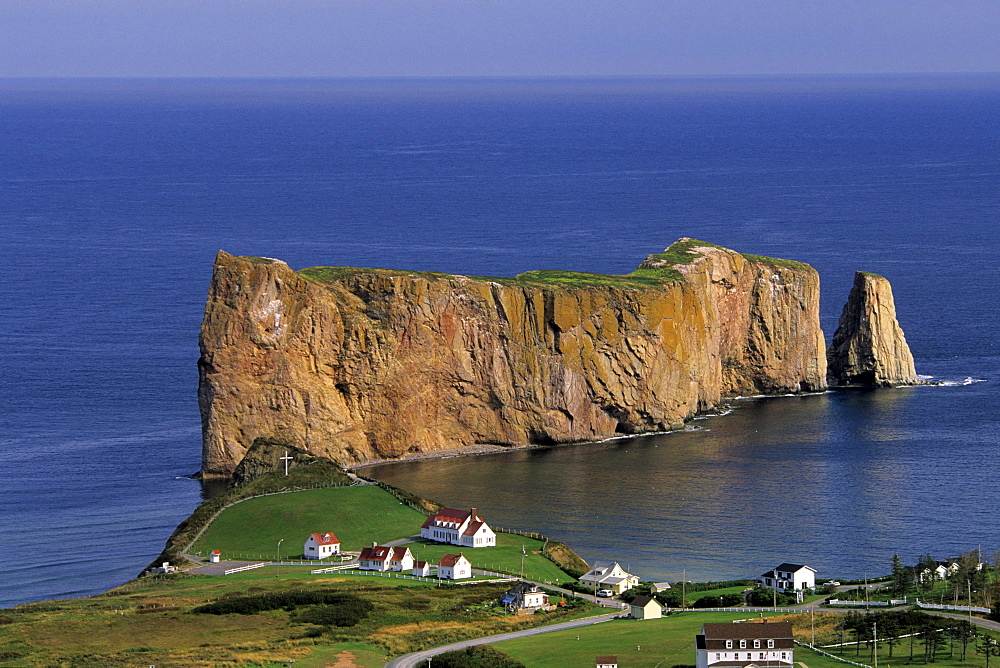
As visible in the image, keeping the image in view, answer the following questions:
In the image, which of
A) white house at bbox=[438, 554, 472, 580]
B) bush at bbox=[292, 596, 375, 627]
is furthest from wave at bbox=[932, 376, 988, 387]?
bush at bbox=[292, 596, 375, 627]

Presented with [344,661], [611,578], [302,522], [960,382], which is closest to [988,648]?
[611,578]

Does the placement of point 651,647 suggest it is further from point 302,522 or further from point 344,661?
point 302,522

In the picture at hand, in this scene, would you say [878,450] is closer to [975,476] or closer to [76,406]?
[975,476]

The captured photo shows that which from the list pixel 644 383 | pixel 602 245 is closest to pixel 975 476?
pixel 644 383

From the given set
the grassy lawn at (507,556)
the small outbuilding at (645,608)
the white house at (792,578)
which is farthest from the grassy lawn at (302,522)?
the white house at (792,578)

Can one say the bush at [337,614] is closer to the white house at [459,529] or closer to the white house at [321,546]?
the white house at [321,546]

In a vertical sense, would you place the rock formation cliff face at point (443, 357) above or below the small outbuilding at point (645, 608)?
above
